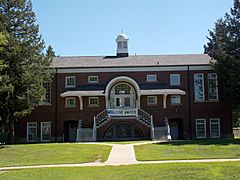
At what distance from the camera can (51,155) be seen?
2702cm

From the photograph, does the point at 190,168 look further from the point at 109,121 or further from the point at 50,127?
the point at 50,127

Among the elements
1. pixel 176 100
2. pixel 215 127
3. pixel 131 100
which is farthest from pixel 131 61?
pixel 215 127

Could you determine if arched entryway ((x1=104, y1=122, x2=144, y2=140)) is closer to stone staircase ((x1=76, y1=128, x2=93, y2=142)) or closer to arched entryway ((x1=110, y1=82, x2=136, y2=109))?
stone staircase ((x1=76, y1=128, x2=93, y2=142))

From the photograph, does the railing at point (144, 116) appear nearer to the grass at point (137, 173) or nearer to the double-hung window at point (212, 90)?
the double-hung window at point (212, 90)

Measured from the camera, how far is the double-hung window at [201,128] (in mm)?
44797

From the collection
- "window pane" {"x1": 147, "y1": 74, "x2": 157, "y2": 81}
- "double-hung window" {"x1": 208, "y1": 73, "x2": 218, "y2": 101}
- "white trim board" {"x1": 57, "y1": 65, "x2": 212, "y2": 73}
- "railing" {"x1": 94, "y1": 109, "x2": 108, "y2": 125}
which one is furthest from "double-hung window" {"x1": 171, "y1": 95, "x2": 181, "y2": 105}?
"railing" {"x1": 94, "y1": 109, "x2": 108, "y2": 125}

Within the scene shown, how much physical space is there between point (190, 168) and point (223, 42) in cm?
2700

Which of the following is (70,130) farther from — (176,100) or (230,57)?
(230,57)

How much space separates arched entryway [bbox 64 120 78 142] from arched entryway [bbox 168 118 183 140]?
11216 mm

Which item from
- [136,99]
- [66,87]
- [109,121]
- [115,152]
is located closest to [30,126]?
[66,87]

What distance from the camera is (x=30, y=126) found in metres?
44.9

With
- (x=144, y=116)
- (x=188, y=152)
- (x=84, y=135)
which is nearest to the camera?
(x=188, y=152)

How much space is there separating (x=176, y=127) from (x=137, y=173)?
29.8 meters

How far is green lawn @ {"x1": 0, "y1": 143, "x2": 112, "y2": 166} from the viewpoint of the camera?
24.4m
